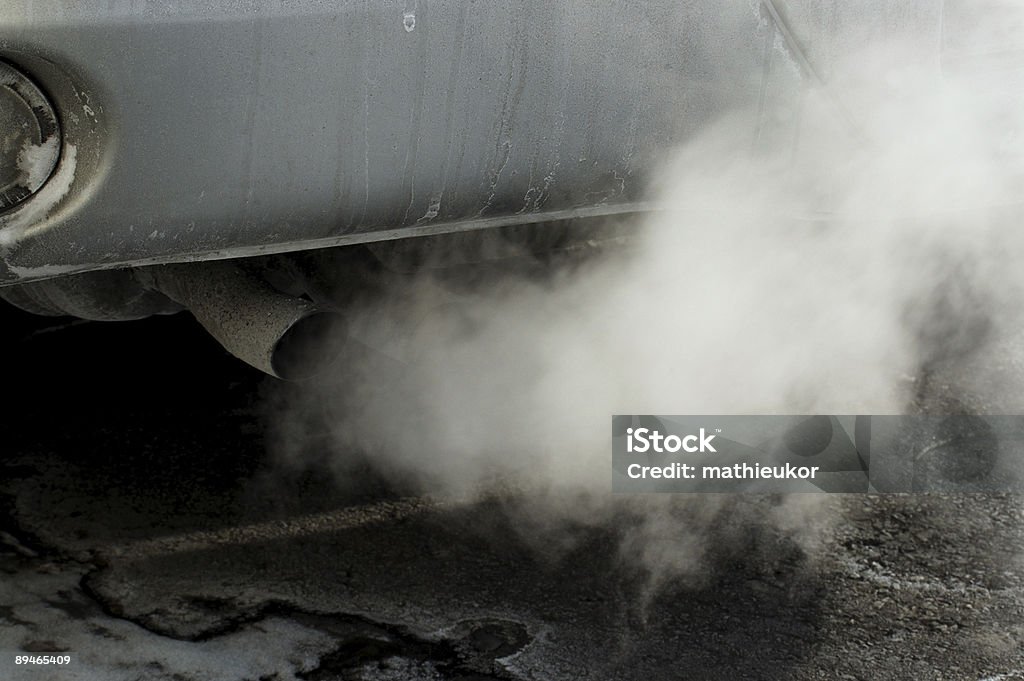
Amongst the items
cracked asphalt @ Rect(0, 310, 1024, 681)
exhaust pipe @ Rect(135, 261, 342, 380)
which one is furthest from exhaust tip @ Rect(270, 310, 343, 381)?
cracked asphalt @ Rect(0, 310, 1024, 681)

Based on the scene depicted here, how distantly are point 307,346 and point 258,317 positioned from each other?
3.8 inches

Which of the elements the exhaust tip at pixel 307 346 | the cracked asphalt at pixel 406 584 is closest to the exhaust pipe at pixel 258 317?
the exhaust tip at pixel 307 346

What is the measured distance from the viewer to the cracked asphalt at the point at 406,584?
1.85 m

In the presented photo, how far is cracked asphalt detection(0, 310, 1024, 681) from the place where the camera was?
6.06 feet

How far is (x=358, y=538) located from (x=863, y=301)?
129 cm

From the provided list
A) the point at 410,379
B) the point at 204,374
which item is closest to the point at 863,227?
the point at 410,379

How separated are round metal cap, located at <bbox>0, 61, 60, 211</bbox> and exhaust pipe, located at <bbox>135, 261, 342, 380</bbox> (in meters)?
0.50

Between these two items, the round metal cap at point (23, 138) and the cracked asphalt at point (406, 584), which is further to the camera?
the cracked asphalt at point (406, 584)

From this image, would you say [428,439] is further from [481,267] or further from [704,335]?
[704,335]

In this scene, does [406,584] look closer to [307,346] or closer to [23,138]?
[307,346]

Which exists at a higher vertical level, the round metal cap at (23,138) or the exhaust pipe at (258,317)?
the round metal cap at (23,138)

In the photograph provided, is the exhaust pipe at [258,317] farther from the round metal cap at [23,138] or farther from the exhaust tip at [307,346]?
the round metal cap at [23,138]

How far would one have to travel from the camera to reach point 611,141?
5.55 ft

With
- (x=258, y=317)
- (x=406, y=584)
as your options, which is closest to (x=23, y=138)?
(x=258, y=317)
